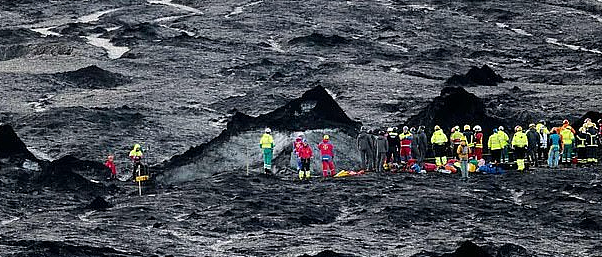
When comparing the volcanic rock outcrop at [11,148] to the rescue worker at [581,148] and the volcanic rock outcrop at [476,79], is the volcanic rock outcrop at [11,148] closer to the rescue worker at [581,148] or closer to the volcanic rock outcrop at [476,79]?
the rescue worker at [581,148]

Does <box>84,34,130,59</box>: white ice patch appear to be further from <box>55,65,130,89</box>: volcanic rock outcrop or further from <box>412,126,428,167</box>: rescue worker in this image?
<box>412,126,428,167</box>: rescue worker

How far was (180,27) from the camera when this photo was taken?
85688 millimetres

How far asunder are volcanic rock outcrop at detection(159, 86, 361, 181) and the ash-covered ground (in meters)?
0.08

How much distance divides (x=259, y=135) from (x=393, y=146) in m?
8.24

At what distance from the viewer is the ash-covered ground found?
1139 inches

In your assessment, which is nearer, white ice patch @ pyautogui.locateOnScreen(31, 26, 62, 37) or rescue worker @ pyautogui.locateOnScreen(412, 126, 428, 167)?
rescue worker @ pyautogui.locateOnScreen(412, 126, 428, 167)

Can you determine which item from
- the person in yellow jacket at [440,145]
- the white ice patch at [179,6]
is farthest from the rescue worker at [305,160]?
the white ice patch at [179,6]

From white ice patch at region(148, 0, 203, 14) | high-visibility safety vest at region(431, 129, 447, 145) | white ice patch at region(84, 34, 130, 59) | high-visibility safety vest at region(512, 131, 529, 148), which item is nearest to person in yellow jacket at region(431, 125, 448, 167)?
high-visibility safety vest at region(431, 129, 447, 145)

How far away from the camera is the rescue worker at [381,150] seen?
3706 centimetres

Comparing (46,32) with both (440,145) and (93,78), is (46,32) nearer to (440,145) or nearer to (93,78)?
(93,78)

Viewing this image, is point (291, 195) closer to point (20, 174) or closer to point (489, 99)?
point (20, 174)

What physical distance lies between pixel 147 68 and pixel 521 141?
34516 mm

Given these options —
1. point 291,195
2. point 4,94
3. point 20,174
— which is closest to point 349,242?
point 291,195

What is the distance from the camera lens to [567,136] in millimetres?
37219
